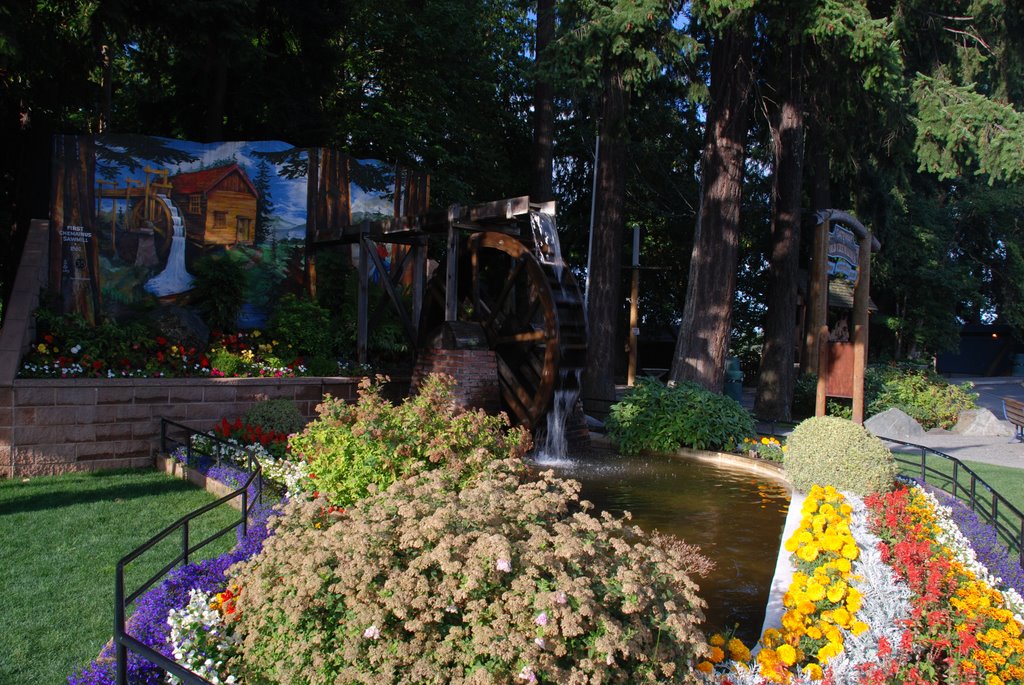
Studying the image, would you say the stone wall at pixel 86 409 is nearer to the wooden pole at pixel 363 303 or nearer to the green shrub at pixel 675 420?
the wooden pole at pixel 363 303

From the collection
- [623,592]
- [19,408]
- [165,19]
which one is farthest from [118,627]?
[165,19]

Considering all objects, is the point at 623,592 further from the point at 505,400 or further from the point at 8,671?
the point at 505,400

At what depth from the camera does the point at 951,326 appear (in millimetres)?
24078

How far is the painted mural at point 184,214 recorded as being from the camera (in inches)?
452

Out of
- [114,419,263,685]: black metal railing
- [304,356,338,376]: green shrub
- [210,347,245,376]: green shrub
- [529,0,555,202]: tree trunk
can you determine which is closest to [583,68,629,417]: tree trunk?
[529,0,555,202]: tree trunk

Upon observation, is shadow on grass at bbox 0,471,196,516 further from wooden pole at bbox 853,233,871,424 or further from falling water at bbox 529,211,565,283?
wooden pole at bbox 853,233,871,424

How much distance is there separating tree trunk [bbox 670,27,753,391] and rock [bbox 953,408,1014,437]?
5872 millimetres

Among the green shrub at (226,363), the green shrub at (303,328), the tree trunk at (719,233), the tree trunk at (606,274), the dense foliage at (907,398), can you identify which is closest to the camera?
the green shrub at (226,363)

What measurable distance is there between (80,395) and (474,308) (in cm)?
549

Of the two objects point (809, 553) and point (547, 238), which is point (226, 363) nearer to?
point (547, 238)

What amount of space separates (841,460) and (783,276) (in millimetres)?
9786

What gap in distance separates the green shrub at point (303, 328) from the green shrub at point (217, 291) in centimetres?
67

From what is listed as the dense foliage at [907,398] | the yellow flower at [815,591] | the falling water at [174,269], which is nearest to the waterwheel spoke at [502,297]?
the falling water at [174,269]

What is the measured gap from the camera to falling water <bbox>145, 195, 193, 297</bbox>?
12172 mm
